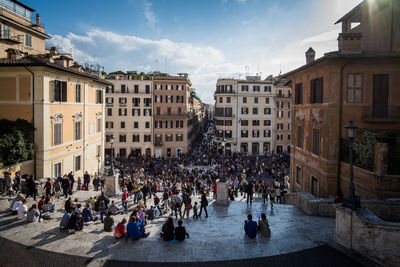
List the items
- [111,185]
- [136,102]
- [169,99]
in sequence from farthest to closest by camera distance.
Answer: [169,99], [136,102], [111,185]

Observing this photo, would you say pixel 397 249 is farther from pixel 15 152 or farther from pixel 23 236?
pixel 15 152

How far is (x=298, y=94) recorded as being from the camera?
21453 mm

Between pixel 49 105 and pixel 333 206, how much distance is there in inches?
743

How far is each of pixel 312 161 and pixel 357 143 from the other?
4.06 m

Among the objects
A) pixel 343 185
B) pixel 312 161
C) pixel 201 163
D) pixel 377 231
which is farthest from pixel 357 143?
pixel 201 163

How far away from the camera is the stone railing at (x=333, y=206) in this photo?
12.1 m

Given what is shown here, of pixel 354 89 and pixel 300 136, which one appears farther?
pixel 300 136

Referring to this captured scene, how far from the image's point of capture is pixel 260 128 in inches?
2201

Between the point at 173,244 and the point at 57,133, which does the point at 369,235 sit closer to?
the point at 173,244

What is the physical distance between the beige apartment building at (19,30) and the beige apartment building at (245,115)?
3250 cm

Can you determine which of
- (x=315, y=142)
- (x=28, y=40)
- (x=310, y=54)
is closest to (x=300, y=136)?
(x=315, y=142)

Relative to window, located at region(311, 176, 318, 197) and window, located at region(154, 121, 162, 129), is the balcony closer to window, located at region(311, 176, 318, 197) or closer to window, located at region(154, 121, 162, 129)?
window, located at region(154, 121, 162, 129)

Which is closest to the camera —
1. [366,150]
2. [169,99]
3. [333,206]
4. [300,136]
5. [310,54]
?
[333,206]

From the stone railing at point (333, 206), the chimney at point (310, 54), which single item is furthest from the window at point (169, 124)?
the stone railing at point (333, 206)
